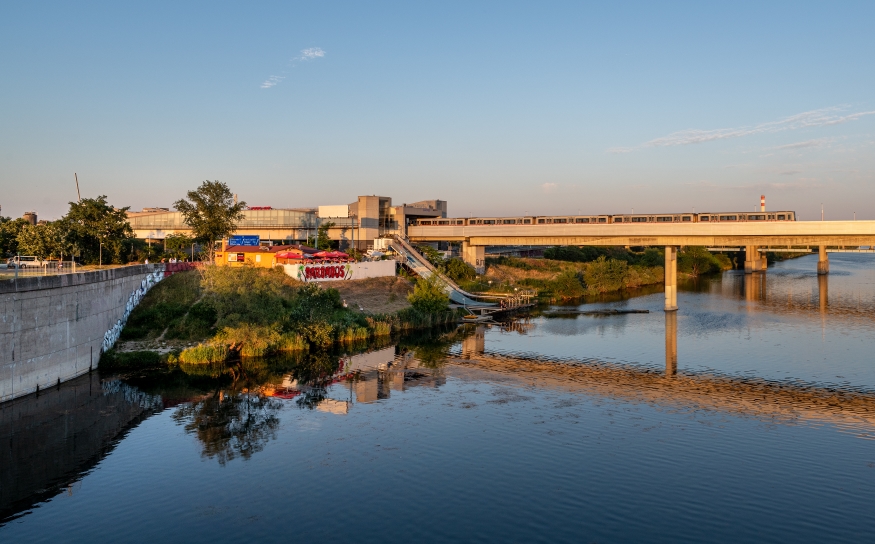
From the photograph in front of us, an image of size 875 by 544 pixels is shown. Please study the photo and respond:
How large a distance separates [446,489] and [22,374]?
2887 cm

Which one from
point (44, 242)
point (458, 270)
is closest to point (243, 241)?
point (44, 242)

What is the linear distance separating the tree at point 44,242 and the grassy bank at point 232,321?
37.4ft

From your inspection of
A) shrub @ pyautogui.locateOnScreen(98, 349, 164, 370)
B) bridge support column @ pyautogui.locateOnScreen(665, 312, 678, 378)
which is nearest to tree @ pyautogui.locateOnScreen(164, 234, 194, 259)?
shrub @ pyautogui.locateOnScreen(98, 349, 164, 370)

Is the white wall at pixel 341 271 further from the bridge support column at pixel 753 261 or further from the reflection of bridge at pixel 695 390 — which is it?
the bridge support column at pixel 753 261

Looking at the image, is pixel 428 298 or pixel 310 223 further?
pixel 310 223

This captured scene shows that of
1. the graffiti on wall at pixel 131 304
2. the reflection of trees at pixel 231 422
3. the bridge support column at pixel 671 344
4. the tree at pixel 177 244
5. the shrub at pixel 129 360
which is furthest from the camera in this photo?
the tree at pixel 177 244

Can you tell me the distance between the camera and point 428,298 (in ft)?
263

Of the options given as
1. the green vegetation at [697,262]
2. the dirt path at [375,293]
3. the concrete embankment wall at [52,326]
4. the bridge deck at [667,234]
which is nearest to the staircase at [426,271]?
the dirt path at [375,293]

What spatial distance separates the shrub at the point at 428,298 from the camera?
260 feet

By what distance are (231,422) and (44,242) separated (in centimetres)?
4226

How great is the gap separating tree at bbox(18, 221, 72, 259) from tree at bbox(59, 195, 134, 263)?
3.46ft

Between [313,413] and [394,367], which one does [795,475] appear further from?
[394,367]

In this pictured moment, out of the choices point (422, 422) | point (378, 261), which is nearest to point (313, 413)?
point (422, 422)

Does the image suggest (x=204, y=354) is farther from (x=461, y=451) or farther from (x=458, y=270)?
(x=458, y=270)
